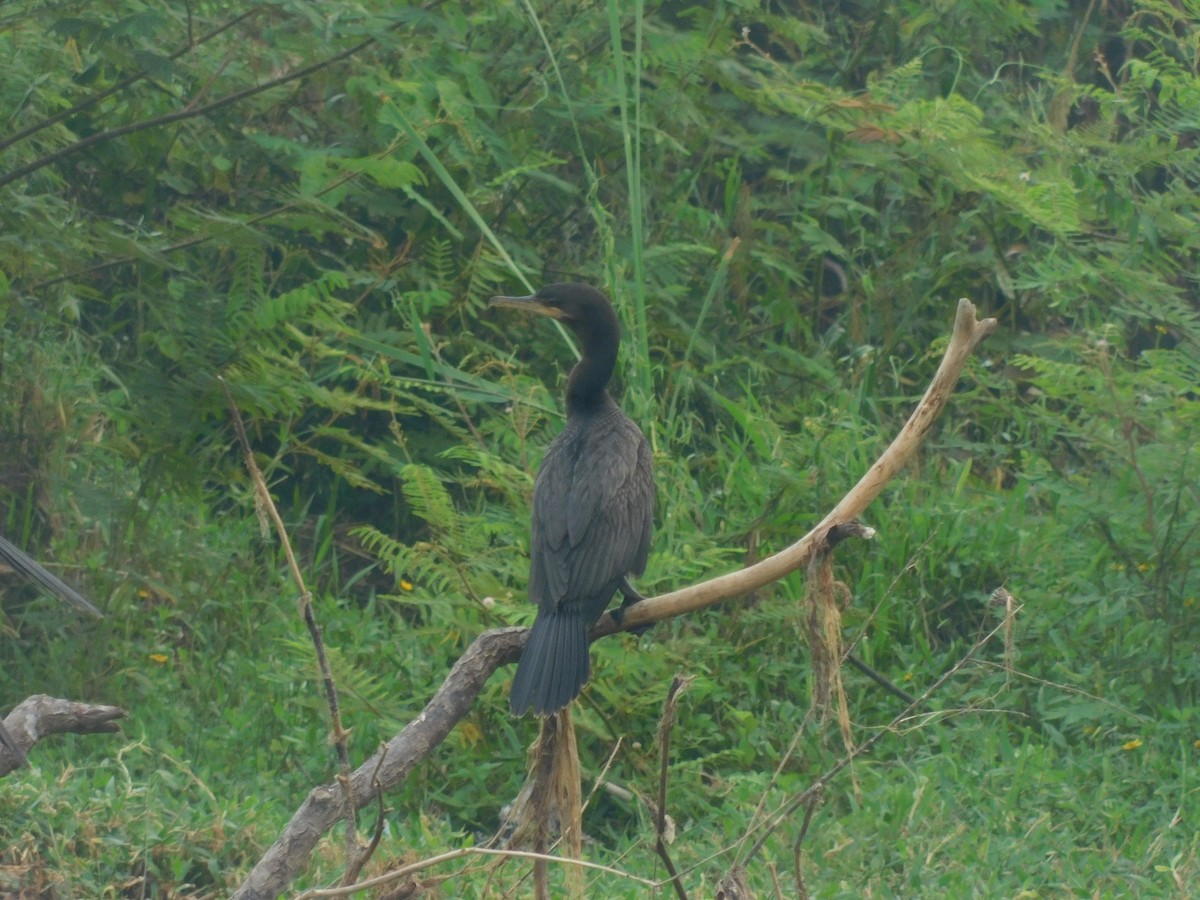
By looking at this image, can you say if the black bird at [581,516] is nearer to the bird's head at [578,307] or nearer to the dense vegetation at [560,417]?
the bird's head at [578,307]

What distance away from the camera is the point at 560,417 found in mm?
5148

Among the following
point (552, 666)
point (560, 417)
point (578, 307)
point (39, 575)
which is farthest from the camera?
point (560, 417)

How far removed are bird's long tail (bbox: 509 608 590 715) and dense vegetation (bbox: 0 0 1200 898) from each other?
414 mm

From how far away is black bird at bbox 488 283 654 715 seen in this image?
11.1 ft

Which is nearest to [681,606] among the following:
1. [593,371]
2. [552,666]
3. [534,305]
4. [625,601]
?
[552,666]

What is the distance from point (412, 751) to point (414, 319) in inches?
93.5

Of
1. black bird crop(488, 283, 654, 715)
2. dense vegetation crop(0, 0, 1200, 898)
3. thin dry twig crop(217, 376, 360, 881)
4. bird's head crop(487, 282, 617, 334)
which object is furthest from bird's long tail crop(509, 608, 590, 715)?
bird's head crop(487, 282, 617, 334)

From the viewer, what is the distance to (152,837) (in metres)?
3.67

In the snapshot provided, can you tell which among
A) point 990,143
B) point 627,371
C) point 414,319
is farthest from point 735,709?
point 990,143

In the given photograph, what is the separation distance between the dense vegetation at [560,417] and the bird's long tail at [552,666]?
41cm

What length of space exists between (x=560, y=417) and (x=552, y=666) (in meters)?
1.87

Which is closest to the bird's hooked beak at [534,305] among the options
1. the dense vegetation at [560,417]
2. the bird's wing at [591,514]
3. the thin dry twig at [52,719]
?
the bird's wing at [591,514]

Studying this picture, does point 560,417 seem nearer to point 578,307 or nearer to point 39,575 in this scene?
point 578,307

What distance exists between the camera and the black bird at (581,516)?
3393 mm
